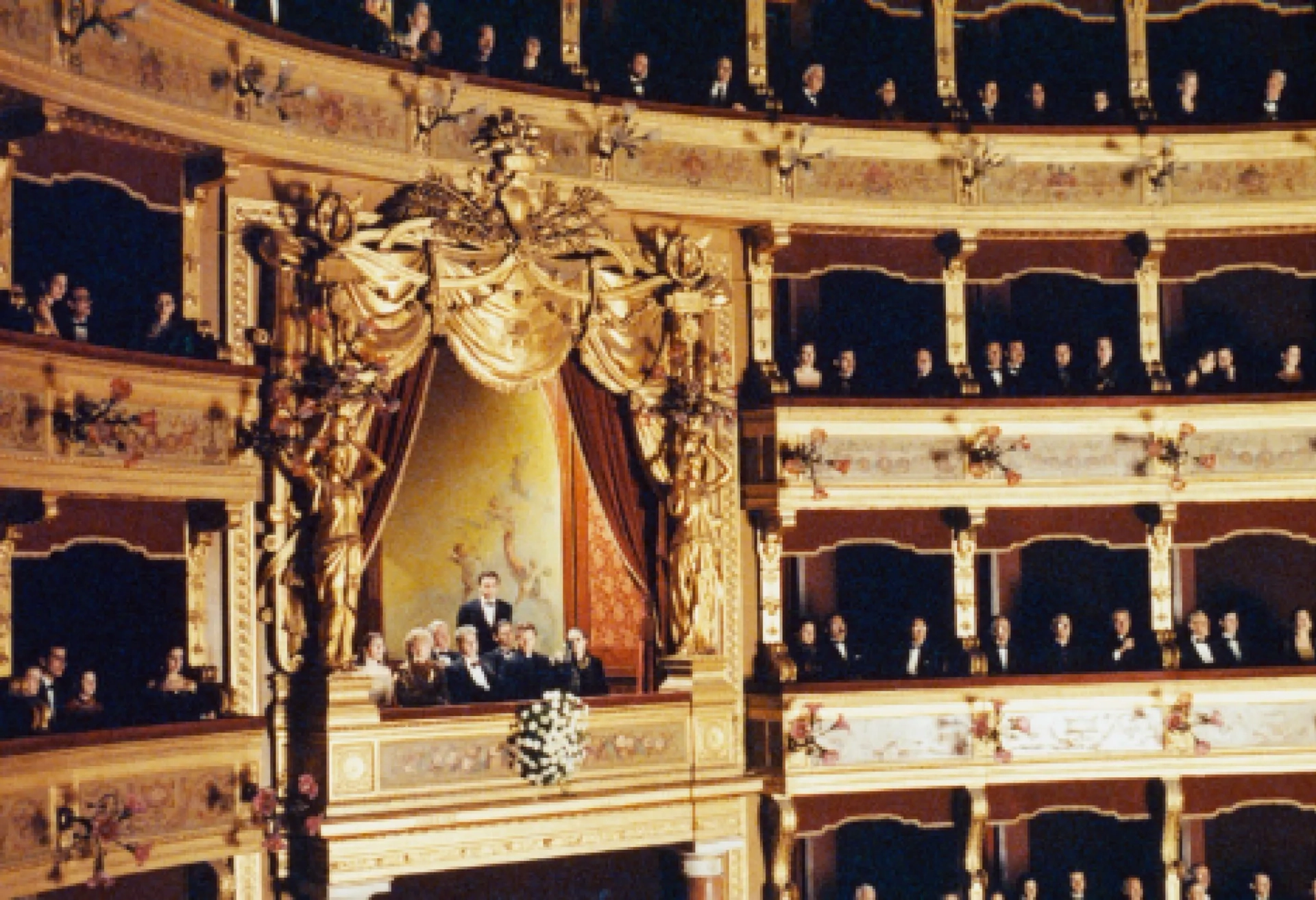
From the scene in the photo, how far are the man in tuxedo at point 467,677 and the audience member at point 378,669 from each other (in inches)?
23.2

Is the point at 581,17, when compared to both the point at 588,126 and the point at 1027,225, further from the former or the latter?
the point at 1027,225

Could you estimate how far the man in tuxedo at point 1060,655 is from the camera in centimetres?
1795

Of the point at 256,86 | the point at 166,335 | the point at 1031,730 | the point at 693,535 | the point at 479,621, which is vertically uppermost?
the point at 256,86

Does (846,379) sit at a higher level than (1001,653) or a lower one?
higher

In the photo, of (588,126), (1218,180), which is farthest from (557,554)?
(1218,180)

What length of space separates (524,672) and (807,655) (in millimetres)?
2988

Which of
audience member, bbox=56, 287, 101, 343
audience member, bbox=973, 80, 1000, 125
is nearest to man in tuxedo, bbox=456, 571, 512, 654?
audience member, bbox=56, 287, 101, 343

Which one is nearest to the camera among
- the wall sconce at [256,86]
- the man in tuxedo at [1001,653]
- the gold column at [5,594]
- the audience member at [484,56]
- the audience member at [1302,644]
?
the gold column at [5,594]

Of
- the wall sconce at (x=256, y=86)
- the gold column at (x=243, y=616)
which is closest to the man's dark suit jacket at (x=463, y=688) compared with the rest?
the gold column at (x=243, y=616)

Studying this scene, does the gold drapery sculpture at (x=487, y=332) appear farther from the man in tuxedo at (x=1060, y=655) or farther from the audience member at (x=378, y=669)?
the man in tuxedo at (x=1060, y=655)

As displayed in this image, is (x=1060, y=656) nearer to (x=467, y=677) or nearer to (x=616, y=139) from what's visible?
(x=467, y=677)

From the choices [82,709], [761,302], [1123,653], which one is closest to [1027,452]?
[1123,653]

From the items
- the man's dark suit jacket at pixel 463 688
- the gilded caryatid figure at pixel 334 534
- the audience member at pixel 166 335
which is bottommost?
the man's dark suit jacket at pixel 463 688

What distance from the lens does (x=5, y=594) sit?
1259 cm
